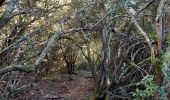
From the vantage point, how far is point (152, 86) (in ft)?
15.6

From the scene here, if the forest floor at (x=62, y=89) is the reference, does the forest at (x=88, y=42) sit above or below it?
above

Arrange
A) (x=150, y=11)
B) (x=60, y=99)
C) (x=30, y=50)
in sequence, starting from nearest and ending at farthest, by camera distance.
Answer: (x=30, y=50)
(x=150, y=11)
(x=60, y=99)

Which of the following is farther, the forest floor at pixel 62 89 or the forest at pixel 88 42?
→ the forest floor at pixel 62 89

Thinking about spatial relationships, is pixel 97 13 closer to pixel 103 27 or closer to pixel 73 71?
pixel 103 27

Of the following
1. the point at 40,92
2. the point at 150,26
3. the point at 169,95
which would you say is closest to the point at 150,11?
the point at 150,26

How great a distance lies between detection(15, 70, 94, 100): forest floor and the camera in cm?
1122

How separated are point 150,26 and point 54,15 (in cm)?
280

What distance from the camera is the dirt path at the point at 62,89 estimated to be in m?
11.2

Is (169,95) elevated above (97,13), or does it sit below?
below

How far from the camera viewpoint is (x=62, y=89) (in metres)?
12.5

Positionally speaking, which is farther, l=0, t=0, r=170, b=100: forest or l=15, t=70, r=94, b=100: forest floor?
l=15, t=70, r=94, b=100: forest floor

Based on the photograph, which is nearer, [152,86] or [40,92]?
[152,86]

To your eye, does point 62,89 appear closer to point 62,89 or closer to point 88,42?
point 62,89

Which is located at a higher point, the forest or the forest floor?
the forest
